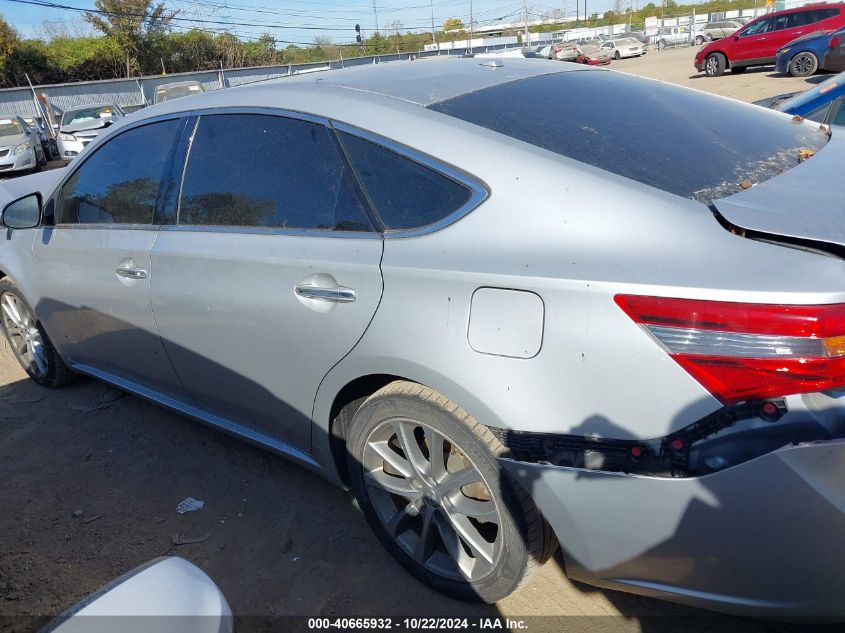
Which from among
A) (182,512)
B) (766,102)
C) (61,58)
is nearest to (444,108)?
(182,512)

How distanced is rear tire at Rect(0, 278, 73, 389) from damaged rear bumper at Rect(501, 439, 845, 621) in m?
3.46

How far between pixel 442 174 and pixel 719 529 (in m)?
1.29

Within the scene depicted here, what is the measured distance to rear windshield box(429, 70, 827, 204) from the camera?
2.05 meters

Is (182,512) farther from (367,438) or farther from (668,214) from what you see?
(668,214)

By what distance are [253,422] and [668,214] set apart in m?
1.91

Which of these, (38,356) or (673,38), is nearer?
(38,356)

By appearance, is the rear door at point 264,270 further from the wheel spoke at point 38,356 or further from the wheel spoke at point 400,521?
the wheel spoke at point 38,356

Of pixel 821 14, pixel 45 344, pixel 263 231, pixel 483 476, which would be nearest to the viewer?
pixel 483 476

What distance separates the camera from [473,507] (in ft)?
7.30

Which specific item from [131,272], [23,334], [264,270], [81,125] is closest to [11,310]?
[23,334]

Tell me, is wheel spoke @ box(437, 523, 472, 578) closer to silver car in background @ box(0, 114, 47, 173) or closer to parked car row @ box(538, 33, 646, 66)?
silver car in background @ box(0, 114, 47, 173)

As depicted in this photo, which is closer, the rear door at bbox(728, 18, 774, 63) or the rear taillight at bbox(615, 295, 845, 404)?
the rear taillight at bbox(615, 295, 845, 404)

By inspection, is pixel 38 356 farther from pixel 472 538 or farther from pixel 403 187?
pixel 472 538

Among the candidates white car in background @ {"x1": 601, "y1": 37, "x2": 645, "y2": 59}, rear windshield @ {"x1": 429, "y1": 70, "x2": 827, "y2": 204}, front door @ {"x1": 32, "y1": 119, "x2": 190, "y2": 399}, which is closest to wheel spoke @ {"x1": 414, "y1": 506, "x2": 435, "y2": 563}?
rear windshield @ {"x1": 429, "y1": 70, "x2": 827, "y2": 204}
